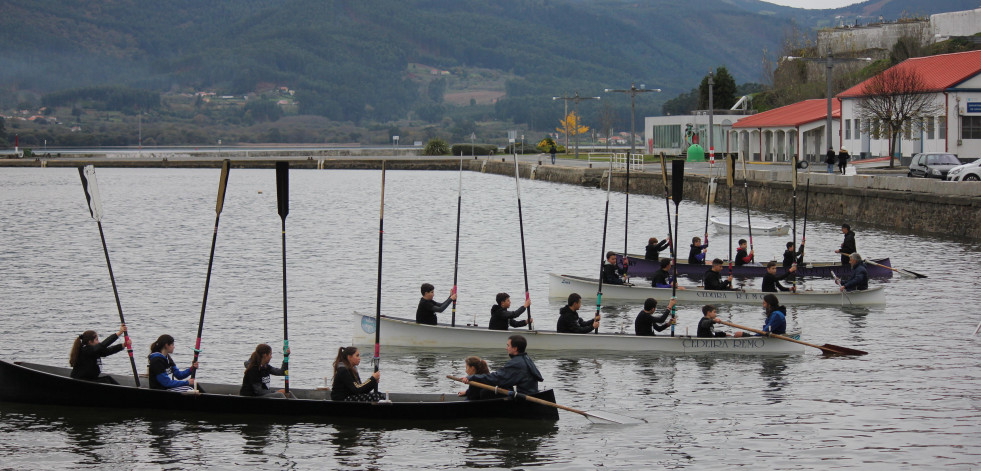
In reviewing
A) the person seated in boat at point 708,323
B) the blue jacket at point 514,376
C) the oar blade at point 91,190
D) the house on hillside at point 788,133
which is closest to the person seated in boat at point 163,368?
the oar blade at point 91,190

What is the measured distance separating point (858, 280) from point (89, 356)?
21020 mm

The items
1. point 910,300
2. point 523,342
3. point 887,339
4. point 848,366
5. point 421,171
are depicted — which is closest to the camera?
point 523,342

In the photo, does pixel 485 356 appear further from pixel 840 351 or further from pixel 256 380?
pixel 840 351

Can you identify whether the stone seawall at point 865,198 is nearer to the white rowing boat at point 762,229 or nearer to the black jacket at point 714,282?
the white rowing boat at point 762,229

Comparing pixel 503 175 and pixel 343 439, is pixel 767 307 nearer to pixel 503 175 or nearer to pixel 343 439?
pixel 343 439

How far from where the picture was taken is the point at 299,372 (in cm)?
2403

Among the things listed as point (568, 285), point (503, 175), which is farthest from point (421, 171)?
point (568, 285)

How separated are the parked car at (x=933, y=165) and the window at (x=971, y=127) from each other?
7119 mm

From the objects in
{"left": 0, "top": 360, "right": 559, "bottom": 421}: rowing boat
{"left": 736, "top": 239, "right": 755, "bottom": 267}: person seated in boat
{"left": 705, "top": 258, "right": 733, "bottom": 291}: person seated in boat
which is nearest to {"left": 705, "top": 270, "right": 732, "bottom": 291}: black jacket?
{"left": 705, "top": 258, "right": 733, "bottom": 291}: person seated in boat

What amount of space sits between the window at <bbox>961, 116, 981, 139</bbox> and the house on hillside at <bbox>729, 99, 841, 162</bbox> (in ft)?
33.1

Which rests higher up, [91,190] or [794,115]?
[794,115]

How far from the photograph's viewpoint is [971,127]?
2452 inches

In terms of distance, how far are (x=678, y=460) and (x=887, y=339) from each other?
1170 cm

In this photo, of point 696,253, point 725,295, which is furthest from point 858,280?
point 696,253
